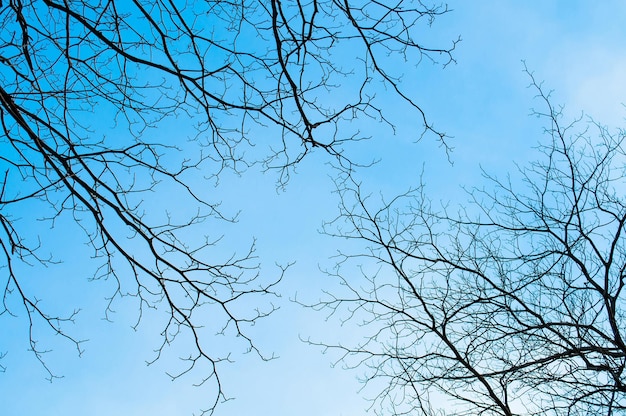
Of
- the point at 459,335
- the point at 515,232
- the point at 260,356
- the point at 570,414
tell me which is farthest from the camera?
the point at 515,232

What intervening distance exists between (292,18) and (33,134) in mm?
1418

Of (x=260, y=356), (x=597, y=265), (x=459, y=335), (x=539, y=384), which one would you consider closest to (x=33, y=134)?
(x=260, y=356)

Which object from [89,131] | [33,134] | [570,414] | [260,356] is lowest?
[570,414]

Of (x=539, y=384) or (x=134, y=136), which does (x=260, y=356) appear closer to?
(x=134, y=136)

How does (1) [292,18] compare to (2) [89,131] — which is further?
(2) [89,131]

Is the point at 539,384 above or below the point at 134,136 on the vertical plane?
below

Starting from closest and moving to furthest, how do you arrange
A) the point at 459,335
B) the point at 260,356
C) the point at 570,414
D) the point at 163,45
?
the point at 163,45 < the point at 260,356 < the point at 570,414 < the point at 459,335

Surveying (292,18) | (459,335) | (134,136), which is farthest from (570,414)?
(134,136)

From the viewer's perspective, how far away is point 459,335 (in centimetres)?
385

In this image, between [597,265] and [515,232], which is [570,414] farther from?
[515,232]

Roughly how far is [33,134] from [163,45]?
31.0 inches

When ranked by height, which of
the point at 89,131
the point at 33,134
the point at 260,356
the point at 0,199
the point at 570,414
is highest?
the point at 89,131

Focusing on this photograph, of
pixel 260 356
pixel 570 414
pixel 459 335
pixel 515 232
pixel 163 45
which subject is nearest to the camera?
pixel 163 45

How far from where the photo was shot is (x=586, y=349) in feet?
11.6
